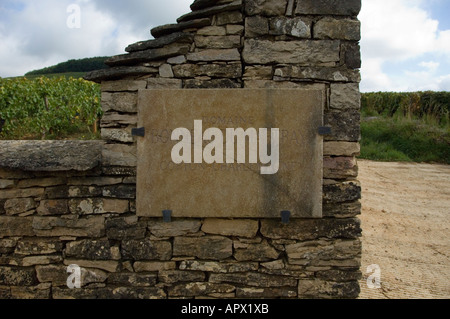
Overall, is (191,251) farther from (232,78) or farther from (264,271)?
(232,78)

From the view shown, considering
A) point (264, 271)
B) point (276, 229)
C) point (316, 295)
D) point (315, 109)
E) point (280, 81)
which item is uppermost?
point (280, 81)

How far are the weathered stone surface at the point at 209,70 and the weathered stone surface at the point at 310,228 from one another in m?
1.29

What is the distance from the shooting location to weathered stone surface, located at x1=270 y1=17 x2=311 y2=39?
2.72 m

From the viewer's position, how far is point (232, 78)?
278 centimetres

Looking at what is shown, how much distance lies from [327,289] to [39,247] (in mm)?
2532

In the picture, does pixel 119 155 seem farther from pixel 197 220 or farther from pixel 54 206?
pixel 197 220

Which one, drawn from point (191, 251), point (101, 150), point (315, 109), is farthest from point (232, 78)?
point (191, 251)

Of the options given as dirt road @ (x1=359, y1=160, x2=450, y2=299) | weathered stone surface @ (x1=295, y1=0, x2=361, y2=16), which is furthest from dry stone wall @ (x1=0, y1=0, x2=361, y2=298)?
dirt road @ (x1=359, y1=160, x2=450, y2=299)

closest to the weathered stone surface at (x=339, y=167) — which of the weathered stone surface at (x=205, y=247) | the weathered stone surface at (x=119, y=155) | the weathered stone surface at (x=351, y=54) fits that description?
the weathered stone surface at (x=351, y=54)

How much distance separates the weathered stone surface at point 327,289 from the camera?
2.78m

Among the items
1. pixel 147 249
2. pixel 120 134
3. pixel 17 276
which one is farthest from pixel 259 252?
pixel 17 276

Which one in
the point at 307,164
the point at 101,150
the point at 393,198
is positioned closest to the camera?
the point at 307,164

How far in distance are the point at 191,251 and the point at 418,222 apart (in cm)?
464

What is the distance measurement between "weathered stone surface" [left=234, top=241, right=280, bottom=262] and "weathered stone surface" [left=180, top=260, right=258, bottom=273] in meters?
0.06
